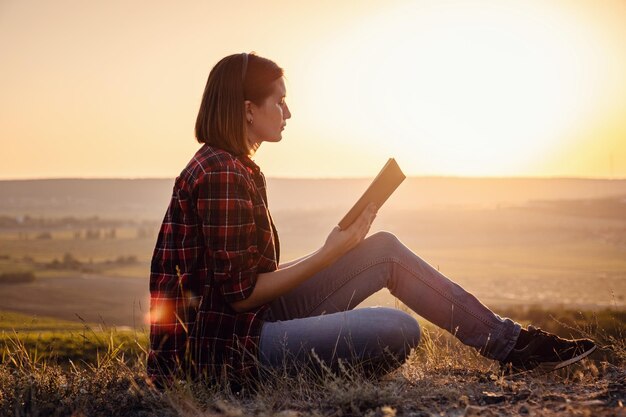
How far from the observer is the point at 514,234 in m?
66.0

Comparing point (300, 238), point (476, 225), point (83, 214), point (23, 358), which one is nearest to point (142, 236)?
point (83, 214)

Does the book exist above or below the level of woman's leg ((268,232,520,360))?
above

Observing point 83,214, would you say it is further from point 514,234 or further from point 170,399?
point 170,399

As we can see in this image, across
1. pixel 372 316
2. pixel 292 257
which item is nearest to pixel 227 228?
pixel 372 316

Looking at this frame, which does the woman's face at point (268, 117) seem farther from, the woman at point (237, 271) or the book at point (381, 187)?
the book at point (381, 187)

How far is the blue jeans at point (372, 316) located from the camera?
3375 millimetres

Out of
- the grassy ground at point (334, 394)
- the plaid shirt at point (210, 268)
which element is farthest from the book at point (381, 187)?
the grassy ground at point (334, 394)

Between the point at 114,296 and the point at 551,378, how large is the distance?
4351 cm

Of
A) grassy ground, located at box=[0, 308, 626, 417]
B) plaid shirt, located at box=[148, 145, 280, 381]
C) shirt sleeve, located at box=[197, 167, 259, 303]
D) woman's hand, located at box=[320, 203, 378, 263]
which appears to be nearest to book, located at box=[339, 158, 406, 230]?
woman's hand, located at box=[320, 203, 378, 263]

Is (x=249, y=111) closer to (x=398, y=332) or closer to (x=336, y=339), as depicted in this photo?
(x=336, y=339)

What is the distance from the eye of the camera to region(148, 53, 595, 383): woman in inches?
126

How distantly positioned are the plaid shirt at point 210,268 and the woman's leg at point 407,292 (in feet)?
1.81

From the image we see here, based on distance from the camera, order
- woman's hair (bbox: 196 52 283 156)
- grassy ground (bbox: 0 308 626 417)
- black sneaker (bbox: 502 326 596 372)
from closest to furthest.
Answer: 1. grassy ground (bbox: 0 308 626 417)
2. woman's hair (bbox: 196 52 283 156)
3. black sneaker (bbox: 502 326 596 372)

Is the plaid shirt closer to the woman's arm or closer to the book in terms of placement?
the woman's arm
